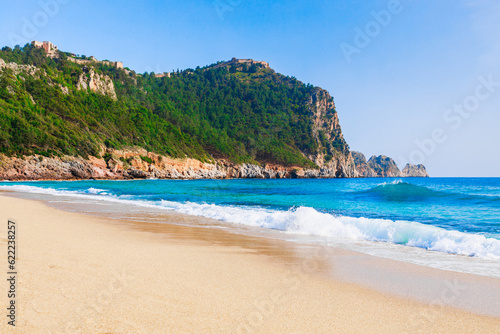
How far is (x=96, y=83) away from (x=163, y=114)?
903 inches

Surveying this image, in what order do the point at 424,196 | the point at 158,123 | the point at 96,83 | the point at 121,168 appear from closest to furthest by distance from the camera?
the point at 424,196 → the point at 121,168 → the point at 96,83 → the point at 158,123

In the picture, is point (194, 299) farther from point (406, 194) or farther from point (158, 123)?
point (158, 123)

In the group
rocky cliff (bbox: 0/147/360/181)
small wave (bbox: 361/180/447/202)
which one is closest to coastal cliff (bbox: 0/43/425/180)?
rocky cliff (bbox: 0/147/360/181)

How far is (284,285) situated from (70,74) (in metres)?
102

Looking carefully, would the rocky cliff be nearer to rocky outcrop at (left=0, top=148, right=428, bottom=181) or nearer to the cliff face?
rocky outcrop at (left=0, top=148, right=428, bottom=181)

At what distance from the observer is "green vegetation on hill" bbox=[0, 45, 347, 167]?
59.2 meters

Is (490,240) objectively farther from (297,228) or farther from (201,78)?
(201,78)

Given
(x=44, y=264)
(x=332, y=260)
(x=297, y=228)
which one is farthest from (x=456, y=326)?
(x=297, y=228)

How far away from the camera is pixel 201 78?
161 meters

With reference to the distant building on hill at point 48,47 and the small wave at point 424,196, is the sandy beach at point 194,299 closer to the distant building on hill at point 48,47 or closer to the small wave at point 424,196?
the small wave at point 424,196

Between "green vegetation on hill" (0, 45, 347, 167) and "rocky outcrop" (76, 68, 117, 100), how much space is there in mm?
1867

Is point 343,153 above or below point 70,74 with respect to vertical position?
below

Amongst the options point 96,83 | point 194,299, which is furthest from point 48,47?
point 194,299

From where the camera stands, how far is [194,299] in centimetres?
349
